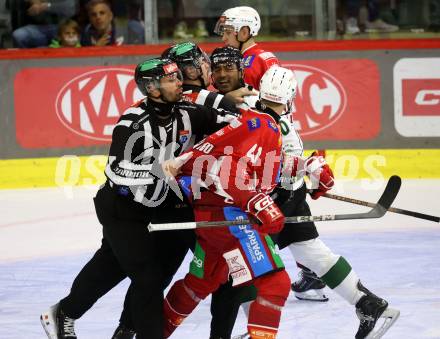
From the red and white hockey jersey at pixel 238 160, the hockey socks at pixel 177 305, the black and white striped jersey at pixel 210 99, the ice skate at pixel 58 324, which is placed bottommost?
the ice skate at pixel 58 324

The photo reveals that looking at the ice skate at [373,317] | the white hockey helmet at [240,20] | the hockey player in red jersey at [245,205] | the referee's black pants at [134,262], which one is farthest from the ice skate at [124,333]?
the white hockey helmet at [240,20]

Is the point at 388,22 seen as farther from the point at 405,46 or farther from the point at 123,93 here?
the point at 123,93

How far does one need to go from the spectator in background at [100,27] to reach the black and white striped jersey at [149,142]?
4.35m

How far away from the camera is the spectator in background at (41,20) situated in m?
8.43

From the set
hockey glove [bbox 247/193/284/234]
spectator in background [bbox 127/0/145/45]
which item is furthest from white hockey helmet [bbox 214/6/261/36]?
spectator in background [bbox 127/0/145/45]

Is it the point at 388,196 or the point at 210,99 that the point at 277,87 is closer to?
the point at 210,99

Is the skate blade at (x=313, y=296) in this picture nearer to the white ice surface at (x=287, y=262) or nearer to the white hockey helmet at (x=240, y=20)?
the white ice surface at (x=287, y=262)

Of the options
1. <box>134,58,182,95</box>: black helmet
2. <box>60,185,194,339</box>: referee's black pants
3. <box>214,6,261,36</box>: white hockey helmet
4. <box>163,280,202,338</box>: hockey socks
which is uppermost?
<box>214,6,261,36</box>: white hockey helmet

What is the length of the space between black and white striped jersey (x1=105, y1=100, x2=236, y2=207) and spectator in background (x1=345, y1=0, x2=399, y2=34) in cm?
452

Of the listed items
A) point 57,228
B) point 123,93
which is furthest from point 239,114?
point 123,93

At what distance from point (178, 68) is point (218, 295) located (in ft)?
2.92

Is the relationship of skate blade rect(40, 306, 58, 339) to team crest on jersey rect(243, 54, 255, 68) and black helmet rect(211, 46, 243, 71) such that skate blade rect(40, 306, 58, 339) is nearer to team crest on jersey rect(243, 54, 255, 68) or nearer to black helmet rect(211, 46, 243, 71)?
black helmet rect(211, 46, 243, 71)

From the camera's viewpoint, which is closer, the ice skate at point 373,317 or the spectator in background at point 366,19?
the ice skate at point 373,317

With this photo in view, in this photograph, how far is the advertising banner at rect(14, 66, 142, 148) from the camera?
836cm
